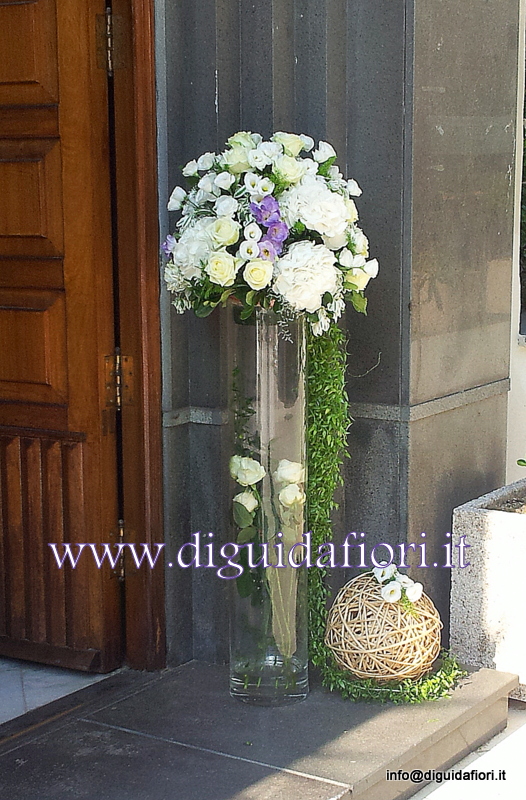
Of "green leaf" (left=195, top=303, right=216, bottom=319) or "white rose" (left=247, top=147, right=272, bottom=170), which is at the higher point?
"white rose" (left=247, top=147, right=272, bottom=170)

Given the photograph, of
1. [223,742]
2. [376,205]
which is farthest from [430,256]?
[223,742]

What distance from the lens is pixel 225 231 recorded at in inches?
98.3

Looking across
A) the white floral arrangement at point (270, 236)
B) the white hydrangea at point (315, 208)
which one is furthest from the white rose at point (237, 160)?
the white hydrangea at point (315, 208)

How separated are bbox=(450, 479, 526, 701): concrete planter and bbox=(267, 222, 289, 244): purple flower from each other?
3.27ft

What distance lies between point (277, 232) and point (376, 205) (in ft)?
1.83

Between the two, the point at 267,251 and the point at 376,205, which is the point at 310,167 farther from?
the point at 376,205

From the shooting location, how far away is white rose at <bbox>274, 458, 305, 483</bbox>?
2684 millimetres

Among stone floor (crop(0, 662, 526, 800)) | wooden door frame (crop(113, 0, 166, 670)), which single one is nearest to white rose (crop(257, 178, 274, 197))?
wooden door frame (crop(113, 0, 166, 670))

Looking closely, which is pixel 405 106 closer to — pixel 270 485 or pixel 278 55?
pixel 278 55

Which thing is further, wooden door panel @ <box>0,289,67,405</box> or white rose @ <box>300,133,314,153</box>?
wooden door panel @ <box>0,289,67,405</box>

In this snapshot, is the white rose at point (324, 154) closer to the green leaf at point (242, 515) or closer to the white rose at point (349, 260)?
the white rose at point (349, 260)

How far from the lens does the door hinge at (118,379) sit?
302 centimetres

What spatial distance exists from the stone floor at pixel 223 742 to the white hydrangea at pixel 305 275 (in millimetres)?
991

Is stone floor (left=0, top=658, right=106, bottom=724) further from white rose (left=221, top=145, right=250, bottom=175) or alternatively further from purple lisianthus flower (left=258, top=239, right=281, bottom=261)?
white rose (left=221, top=145, right=250, bottom=175)
